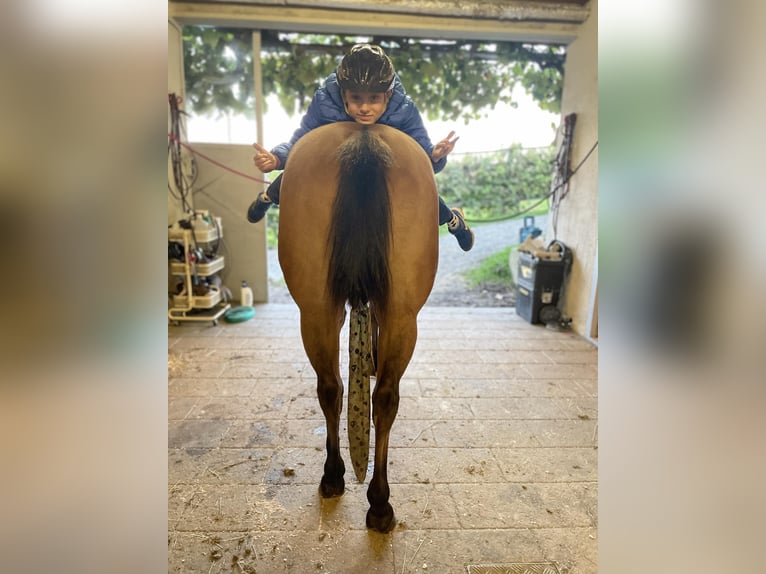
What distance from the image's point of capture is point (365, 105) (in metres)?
1.41

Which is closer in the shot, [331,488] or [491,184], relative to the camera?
[331,488]

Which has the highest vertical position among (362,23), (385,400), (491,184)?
(362,23)

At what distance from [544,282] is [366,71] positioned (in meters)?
3.14

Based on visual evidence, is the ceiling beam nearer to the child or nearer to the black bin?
the black bin

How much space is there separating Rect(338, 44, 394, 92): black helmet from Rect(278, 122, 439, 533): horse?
12cm

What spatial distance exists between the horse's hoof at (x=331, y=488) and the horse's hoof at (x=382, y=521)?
0.21 meters

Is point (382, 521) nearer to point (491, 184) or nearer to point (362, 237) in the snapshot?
point (362, 237)

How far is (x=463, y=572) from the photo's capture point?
4.43ft

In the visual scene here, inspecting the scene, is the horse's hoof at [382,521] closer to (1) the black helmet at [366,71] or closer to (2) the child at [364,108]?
(2) the child at [364,108]

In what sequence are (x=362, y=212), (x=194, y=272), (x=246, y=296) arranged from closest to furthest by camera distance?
1. (x=362, y=212)
2. (x=194, y=272)
3. (x=246, y=296)

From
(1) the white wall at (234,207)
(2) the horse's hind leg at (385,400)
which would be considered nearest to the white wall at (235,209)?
(1) the white wall at (234,207)

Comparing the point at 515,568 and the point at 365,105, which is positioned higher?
the point at 365,105

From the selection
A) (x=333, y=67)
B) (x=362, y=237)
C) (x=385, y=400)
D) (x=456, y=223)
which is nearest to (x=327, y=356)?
(x=385, y=400)

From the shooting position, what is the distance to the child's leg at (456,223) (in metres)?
1.63
